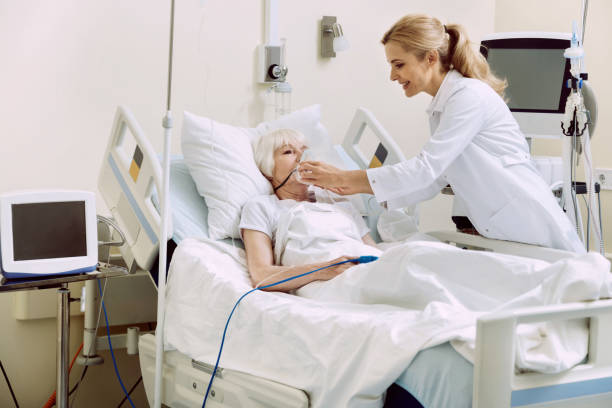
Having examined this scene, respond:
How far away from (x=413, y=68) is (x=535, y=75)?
0.87 metres

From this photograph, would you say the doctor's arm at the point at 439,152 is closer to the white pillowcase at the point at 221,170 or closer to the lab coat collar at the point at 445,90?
the lab coat collar at the point at 445,90

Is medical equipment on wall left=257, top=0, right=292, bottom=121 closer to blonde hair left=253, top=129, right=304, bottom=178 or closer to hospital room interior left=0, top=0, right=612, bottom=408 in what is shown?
Answer: hospital room interior left=0, top=0, right=612, bottom=408

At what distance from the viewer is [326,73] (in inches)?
142

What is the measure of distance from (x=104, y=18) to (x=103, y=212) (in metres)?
0.79

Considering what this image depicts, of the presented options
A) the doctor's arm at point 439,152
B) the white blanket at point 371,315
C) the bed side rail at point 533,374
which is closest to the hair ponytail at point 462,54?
the doctor's arm at point 439,152

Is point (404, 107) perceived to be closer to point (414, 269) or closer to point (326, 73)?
point (326, 73)

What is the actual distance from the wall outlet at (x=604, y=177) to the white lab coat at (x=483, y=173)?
4.07 feet

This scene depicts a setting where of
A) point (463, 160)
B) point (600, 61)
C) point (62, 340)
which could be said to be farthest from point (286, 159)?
point (600, 61)

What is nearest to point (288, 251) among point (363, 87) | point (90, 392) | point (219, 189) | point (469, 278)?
point (219, 189)

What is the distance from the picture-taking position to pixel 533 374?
1521 mm

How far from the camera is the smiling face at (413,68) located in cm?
254

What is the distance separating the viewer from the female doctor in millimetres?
2420

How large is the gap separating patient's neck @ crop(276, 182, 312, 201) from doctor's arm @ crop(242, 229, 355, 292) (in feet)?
1.14

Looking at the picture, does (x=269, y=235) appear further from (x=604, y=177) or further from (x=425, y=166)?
(x=604, y=177)
